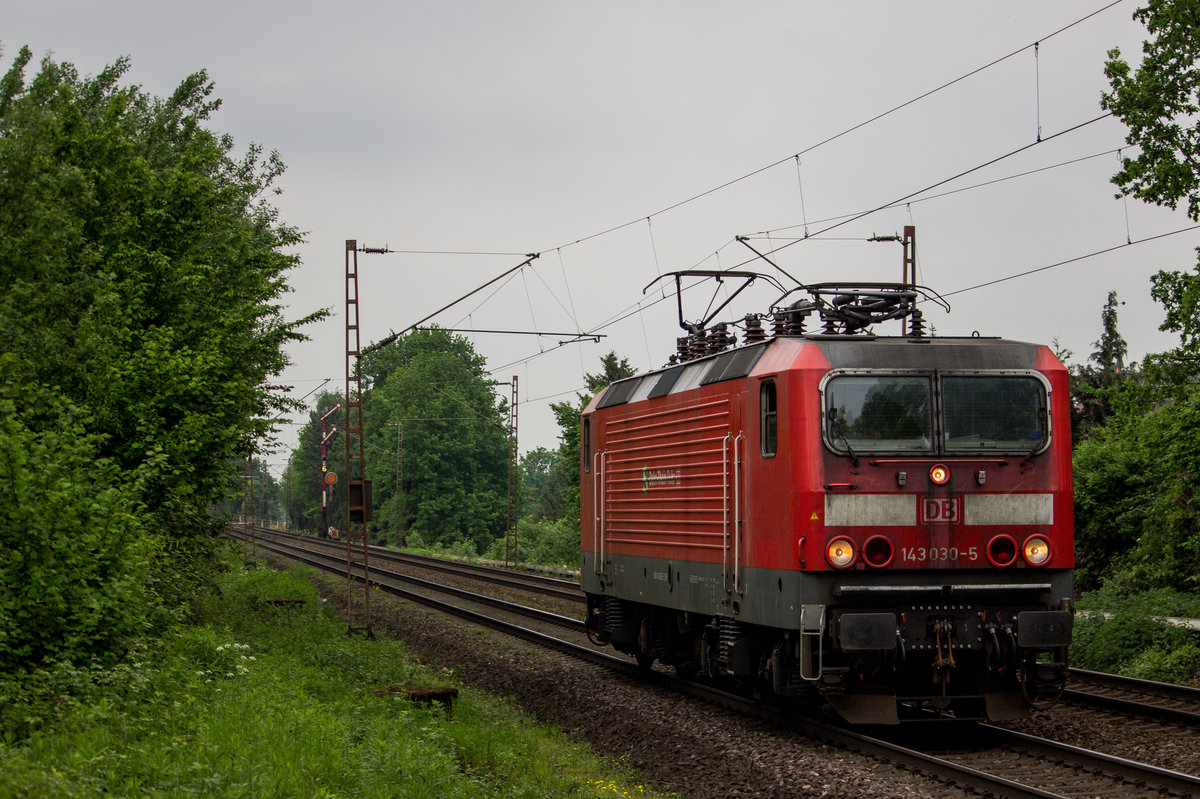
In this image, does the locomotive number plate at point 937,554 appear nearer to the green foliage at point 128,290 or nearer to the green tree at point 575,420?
the green foliage at point 128,290

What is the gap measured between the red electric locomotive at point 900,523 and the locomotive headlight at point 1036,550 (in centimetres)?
2

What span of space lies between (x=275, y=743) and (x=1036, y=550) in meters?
6.71

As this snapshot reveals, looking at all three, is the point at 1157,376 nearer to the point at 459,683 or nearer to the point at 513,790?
the point at 459,683

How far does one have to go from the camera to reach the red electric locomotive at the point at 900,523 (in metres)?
10.1

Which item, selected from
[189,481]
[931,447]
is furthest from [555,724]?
[189,481]

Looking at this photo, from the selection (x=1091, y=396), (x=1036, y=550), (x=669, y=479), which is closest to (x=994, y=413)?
(x=1036, y=550)

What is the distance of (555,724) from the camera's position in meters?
12.8

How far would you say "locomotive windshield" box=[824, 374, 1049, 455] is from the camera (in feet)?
34.3

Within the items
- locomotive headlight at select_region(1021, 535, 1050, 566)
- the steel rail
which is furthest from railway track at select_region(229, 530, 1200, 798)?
the steel rail

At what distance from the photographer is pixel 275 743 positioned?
7.78m

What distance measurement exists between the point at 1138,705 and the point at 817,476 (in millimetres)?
4056

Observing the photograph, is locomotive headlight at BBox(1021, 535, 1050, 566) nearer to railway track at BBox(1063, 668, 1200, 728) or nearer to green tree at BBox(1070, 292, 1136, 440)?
railway track at BBox(1063, 668, 1200, 728)

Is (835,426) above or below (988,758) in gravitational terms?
above

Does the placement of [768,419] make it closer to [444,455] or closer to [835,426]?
[835,426]
